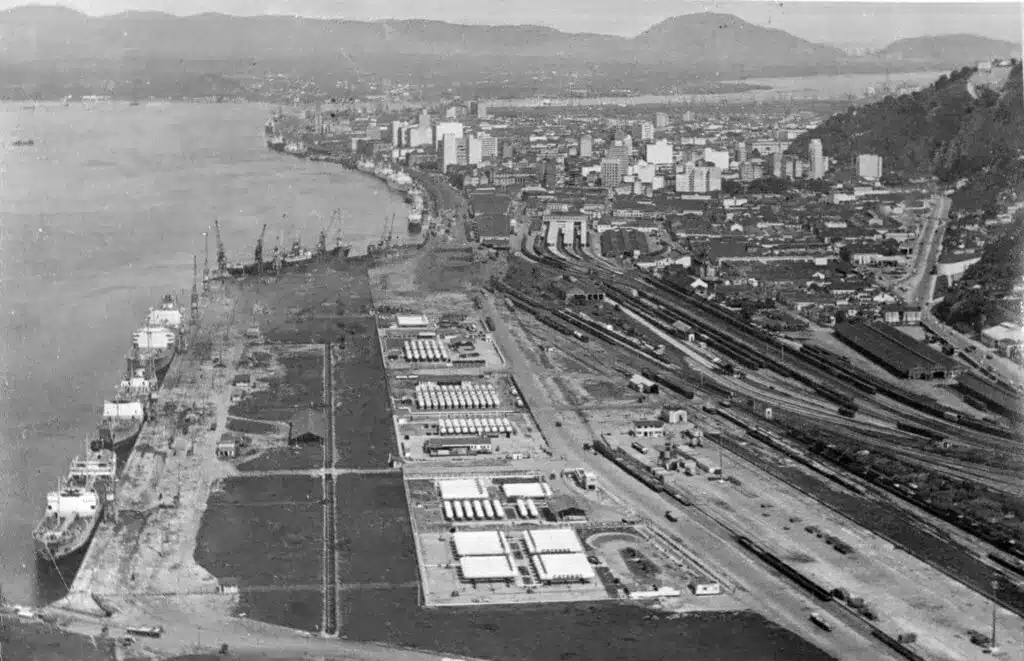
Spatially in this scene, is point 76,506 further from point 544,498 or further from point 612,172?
point 612,172

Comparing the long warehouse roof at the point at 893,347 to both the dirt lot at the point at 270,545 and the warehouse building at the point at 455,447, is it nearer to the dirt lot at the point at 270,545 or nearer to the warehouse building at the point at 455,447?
the warehouse building at the point at 455,447

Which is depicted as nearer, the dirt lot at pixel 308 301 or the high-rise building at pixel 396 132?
the dirt lot at pixel 308 301

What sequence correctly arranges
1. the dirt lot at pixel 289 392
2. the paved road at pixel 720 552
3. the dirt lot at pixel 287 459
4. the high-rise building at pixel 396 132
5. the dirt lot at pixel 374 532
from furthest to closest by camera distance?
the high-rise building at pixel 396 132, the dirt lot at pixel 289 392, the dirt lot at pixel 287 459, the dirt lot at pixel 374 532, the paved road at pixel 720 552

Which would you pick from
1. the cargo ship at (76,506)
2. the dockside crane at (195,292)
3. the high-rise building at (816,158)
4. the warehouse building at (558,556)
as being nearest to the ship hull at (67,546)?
the cargo ship at (76,506)

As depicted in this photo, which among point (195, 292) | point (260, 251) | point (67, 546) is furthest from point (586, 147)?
point (67, 546)

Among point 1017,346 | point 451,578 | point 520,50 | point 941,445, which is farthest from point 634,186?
point 451,578

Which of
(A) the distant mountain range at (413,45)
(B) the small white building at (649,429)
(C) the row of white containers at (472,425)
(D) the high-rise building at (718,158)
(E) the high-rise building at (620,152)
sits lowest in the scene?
(B) the small white building at (649,429)
